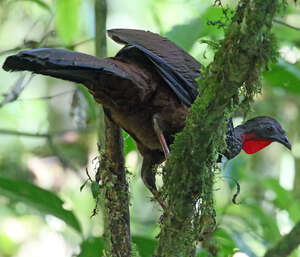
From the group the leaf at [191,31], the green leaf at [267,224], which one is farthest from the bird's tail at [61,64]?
the green leaf at [267,224]

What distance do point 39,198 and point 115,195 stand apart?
881 mm

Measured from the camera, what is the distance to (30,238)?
263 inches

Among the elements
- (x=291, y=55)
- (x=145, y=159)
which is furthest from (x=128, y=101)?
(x=291, y=55)

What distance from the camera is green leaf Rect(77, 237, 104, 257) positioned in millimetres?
2861

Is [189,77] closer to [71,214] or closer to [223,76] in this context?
[223,76]

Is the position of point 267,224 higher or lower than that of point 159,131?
lower

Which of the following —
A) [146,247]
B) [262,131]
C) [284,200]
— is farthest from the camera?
[284,200]

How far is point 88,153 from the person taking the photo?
18.9ft

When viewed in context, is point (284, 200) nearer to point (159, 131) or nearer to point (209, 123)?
point (159, 131)

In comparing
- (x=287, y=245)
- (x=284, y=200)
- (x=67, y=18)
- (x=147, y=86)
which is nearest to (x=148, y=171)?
(x=147, y=86)

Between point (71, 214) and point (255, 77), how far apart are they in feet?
5.32

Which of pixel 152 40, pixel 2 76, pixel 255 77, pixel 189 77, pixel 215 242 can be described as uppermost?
pixel 2 76

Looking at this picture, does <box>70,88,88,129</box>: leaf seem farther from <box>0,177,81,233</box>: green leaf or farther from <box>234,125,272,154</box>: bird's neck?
<box>234,125,272,154</box>: bird's neck

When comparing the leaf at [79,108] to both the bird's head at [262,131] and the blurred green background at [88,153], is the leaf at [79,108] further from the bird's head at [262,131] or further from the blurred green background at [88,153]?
the bird's head at [262,131]
